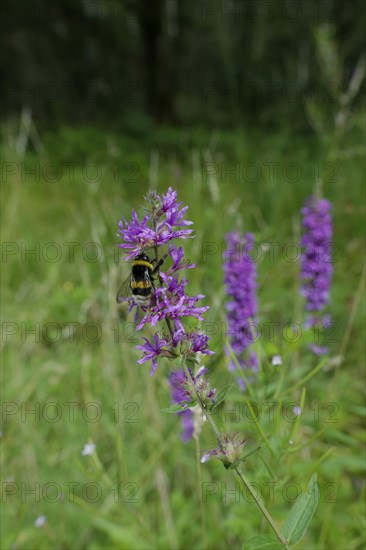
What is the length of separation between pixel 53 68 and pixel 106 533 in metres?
14.6

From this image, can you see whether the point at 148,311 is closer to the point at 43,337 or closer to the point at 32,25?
the point at 43,337

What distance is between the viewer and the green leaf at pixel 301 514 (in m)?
1.00

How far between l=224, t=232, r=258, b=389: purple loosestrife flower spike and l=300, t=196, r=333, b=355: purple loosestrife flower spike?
1.28 ft

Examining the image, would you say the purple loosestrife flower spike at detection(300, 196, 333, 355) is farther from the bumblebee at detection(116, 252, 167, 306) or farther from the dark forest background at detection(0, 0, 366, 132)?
the bumblebee at detection(116, 252, 167, 306)

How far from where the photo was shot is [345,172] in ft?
15.3

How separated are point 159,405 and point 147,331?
12.5 inches

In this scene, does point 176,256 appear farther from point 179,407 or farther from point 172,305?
point 179,407

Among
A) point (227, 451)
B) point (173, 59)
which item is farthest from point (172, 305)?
point (173, 59)

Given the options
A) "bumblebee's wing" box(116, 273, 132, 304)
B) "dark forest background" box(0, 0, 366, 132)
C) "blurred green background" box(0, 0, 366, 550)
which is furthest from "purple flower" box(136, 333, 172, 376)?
"dark forest background" box(0, 0, 366, 132)

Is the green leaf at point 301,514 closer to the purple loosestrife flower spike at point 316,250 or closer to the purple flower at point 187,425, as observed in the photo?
the purple flower at point 187,425

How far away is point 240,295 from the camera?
2090 mm

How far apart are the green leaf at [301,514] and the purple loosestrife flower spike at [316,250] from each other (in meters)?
1.50

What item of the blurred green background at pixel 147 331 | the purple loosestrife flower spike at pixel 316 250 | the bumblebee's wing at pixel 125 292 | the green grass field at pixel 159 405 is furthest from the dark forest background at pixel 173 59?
the bumblebee's wing at pixel 125 292

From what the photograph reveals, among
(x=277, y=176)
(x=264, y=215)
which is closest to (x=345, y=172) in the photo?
(x=277, y=176)
